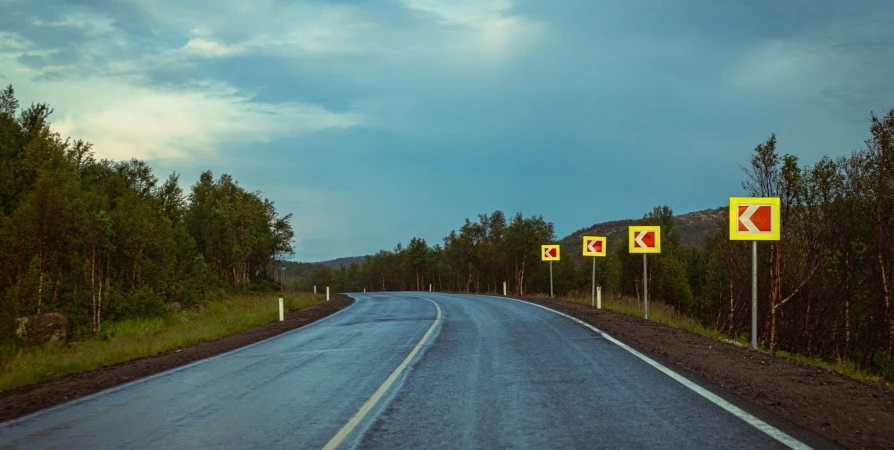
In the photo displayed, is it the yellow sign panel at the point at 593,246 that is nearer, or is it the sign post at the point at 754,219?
the sign post at the point at 754,219

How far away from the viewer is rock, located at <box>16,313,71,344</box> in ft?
69.9

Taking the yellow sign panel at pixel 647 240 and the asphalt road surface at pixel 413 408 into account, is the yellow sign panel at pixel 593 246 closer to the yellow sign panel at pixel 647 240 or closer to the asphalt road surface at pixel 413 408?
the yellow sign panel at pixel 647 240

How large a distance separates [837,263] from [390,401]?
2883cm

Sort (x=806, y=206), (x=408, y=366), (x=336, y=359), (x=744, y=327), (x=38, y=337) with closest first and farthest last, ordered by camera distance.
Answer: (x=408, y=366) → (x=336, y=359) → (x=38, y=337) → (x=806, y=206) → (x=744, y=327)

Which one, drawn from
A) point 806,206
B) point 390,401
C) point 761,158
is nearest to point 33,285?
point 390,401

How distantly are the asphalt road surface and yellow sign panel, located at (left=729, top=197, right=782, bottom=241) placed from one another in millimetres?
3762

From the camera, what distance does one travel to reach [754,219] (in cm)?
1301

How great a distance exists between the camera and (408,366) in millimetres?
10141

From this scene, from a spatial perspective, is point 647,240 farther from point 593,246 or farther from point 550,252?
point 550,252

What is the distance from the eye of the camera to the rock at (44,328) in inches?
839

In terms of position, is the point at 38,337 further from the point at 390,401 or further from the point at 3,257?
the point at 390,401

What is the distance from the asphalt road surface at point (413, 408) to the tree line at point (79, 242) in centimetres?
1634

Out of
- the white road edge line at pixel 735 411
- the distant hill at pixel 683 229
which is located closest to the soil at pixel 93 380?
the white road edge line at pixel 735 411

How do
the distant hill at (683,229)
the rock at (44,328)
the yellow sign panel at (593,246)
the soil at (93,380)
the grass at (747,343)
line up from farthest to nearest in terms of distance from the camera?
Answer: the distant hill at (683,229), the yellow sign panel at (593,246), the rock at (44,328), the grass at (747,343), the soil at (93,380)
